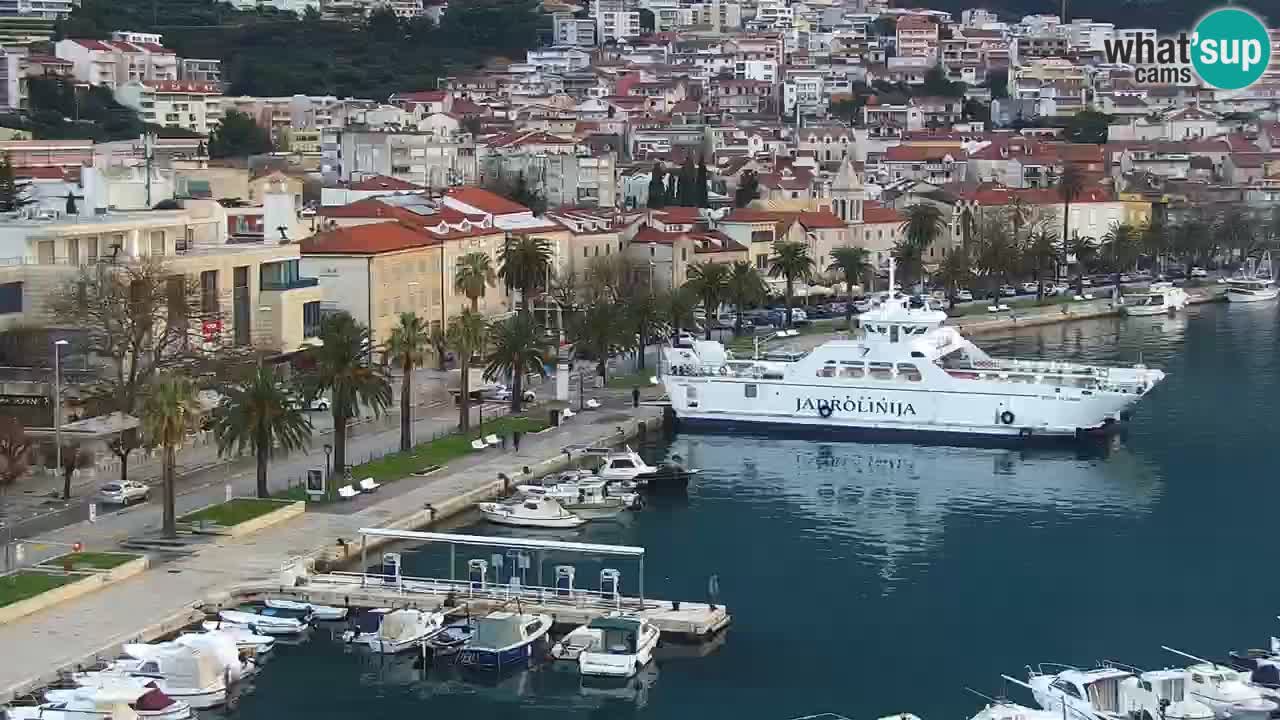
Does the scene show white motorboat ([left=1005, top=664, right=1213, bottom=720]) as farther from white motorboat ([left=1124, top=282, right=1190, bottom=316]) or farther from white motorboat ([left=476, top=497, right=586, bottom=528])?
white motorboat ([left=1124, top=282, right=1190, bottom=316])

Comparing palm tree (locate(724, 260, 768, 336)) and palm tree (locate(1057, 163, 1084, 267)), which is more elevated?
palm tree (locate(1057, 163, 1084, 267))

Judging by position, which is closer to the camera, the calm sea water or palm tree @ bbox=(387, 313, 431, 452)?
the calm sea water

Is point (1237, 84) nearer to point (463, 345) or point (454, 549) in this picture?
point (463, 345)

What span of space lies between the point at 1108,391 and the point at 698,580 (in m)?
22.1

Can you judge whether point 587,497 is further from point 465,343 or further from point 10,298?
point 10,298

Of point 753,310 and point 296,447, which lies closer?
point 296,447

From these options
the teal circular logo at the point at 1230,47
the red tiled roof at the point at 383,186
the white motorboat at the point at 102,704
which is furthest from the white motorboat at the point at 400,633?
the teal circular logo at the point at 1230,47

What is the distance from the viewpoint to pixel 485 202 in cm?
8550

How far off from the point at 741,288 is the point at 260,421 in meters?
37.6

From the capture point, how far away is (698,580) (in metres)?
43.7

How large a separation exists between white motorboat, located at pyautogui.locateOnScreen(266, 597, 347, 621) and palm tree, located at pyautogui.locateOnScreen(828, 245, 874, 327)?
52.0 m

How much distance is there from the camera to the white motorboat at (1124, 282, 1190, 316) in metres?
96.3

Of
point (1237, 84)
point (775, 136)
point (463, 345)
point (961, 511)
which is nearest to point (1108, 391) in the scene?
point (961, 511)

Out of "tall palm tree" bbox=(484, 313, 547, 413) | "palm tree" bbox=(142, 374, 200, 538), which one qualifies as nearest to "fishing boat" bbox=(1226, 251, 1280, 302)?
"tall palm tree" bbox=(484, 313, 547, 413)
